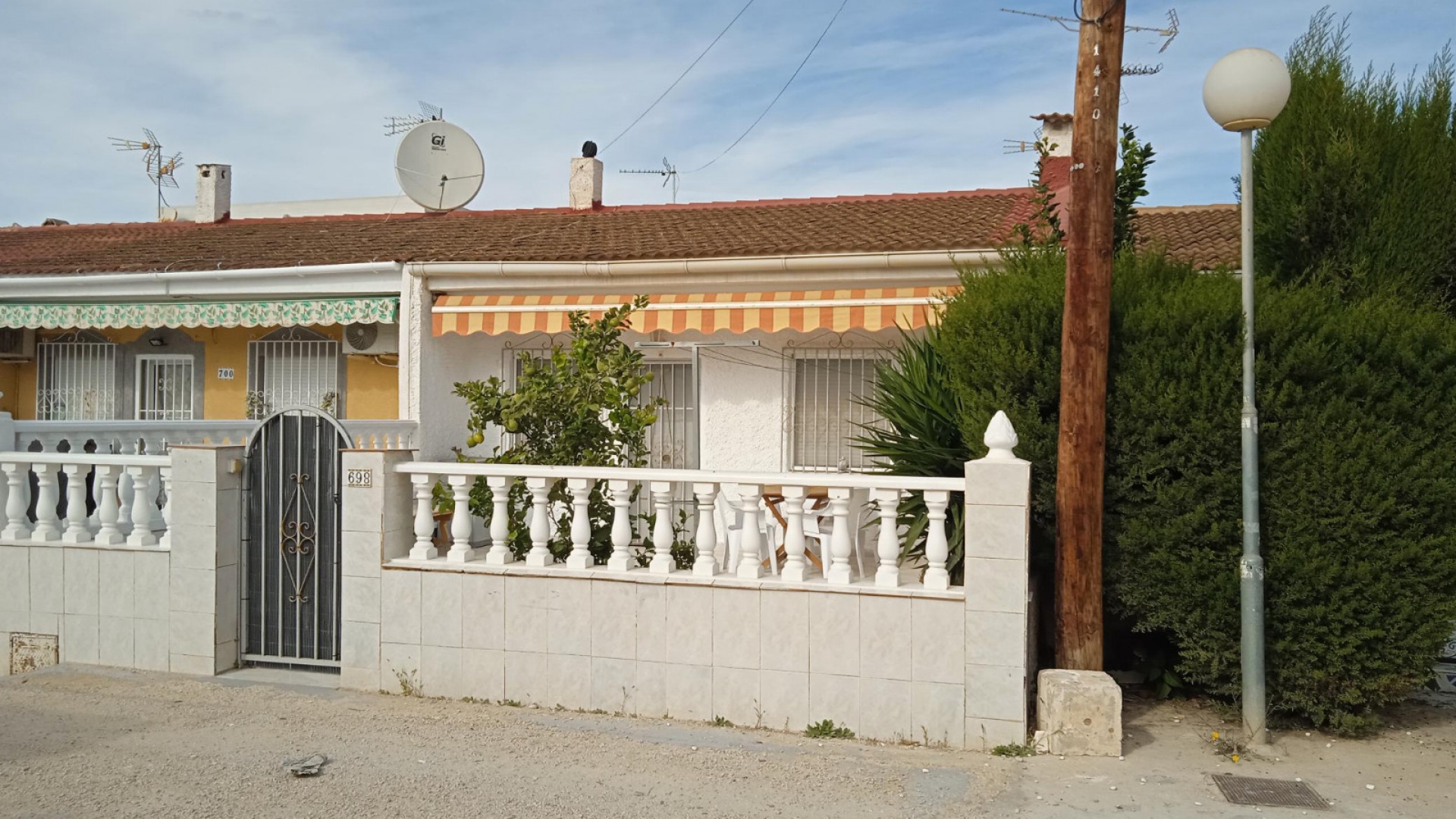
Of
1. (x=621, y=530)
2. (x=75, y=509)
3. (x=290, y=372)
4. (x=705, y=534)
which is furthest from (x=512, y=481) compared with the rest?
(x=290, y=372)

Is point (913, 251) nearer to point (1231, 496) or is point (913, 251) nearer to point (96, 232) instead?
point (1231, 496)

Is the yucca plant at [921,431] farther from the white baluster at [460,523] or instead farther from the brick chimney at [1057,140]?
the brick chimney at [1057,140]

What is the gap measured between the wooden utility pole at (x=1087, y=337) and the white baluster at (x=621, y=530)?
2.82m

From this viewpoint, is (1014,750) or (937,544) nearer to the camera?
(1014,750)

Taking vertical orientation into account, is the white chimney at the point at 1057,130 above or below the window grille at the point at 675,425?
above

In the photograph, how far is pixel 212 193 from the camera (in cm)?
1697

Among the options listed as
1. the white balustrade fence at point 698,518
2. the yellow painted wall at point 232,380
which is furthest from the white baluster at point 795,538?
the yellow painted wall at point 232,380

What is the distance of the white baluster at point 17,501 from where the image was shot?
9039 millimetres

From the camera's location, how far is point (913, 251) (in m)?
10.6

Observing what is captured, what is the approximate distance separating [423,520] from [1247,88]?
6020 millimetres

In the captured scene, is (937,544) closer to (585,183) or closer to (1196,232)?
(1196,232)

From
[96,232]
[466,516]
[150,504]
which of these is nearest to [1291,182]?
[466,516]

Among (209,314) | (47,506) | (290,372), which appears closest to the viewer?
(47,506)

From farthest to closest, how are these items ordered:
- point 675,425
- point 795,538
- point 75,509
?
point 675,425 < point 75,509 < point 795,538
